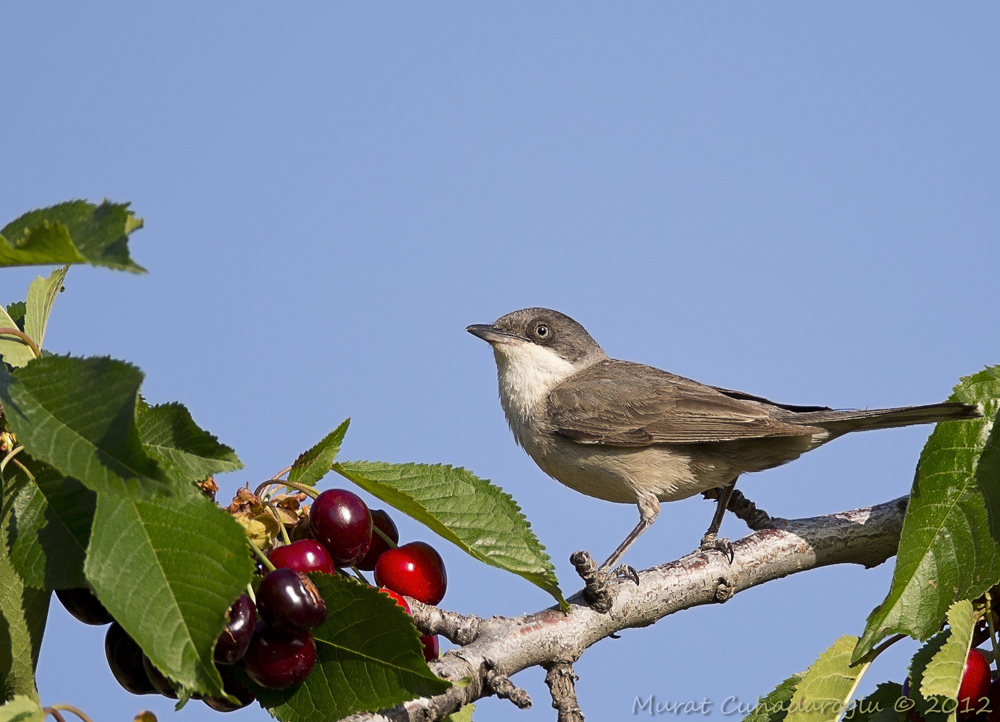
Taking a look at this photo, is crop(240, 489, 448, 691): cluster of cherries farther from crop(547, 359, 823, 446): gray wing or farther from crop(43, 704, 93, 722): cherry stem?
crop(547, 359, 823, 446): gray wing

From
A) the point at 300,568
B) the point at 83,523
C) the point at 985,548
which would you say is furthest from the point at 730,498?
the point at 83,523

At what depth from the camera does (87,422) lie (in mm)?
2305

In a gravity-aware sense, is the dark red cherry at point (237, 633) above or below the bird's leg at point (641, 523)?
below

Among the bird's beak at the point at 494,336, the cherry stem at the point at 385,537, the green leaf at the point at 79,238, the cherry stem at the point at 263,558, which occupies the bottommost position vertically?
the cherry stem at the point at 263,558

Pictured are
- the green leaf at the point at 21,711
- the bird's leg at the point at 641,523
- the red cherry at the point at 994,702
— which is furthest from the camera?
the bird's leg at the point at 641,523

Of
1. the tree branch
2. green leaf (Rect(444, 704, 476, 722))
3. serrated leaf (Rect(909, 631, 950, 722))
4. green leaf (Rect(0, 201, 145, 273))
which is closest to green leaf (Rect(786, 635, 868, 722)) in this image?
serrated leaf (Rect(909, 631, 950, 722))

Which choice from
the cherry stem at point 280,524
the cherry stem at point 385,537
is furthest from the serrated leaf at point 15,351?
the cherry stem at point 385,537

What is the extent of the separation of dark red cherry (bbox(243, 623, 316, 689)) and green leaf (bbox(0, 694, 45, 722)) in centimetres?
58

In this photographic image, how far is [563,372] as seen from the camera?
330 inches

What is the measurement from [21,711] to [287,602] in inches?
31.4

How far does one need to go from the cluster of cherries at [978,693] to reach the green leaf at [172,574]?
8.32 ft

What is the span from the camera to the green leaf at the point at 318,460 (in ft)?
10.4

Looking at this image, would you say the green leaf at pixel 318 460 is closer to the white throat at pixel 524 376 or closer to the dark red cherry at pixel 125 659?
the dark red cherry at pixel 125 659

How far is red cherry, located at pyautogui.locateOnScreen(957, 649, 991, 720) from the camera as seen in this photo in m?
3.32
